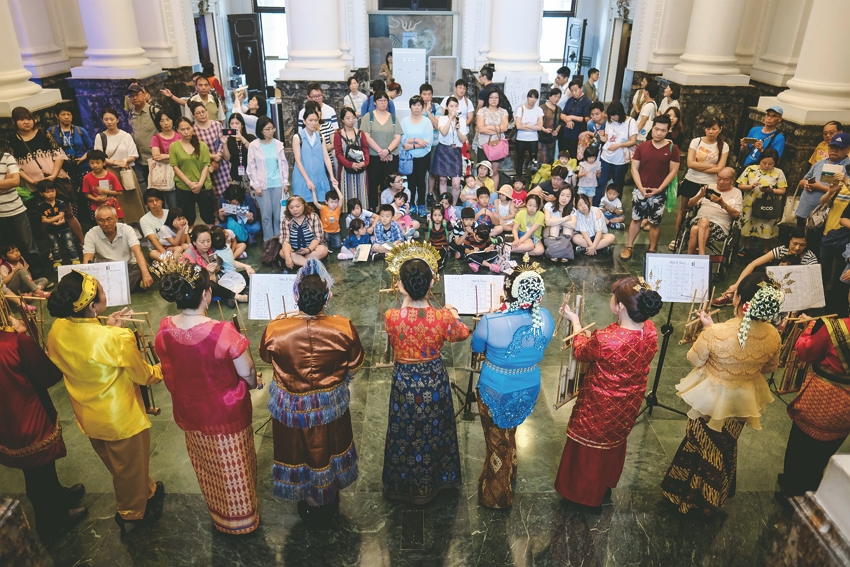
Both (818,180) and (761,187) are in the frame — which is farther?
(761,187)

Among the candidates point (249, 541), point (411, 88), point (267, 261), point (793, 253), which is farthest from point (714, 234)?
point (411, 88)

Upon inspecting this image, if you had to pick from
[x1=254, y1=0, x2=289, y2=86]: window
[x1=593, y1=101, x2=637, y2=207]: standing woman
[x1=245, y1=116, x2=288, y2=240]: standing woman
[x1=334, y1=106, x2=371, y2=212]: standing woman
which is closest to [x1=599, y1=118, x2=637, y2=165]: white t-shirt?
[x1=593, y1=101, x2=637, y2=207]: standing woman

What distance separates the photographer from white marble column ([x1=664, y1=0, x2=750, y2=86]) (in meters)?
8.89

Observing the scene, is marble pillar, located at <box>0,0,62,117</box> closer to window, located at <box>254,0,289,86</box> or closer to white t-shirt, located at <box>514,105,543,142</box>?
white t-shirt, located at <box>514,105,543,142</box>

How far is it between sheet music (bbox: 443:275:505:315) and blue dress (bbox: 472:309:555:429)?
92cm

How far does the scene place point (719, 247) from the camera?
665cm

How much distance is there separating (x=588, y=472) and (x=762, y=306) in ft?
4.28

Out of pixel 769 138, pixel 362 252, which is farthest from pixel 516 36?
pixel 362 252

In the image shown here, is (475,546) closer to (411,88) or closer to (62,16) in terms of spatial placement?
(411,88)

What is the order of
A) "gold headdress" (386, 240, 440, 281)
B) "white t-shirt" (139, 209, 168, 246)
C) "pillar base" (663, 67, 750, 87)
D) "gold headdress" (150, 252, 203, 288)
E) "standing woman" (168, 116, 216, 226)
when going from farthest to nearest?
"pillar base" (663, 67, 750, 87), "standing woman" (168, 116, 216, 226), "white t-shirt" (139, 209, 168, 246), "gold headdress" (386, 240, 440, 281), "gold headdress" (150, 252, 203, 288)

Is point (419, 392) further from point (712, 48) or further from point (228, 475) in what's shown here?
point (712, 48)

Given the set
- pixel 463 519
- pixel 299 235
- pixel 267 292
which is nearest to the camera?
pixel 463 519

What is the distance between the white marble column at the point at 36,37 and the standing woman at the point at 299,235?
18.4 feet

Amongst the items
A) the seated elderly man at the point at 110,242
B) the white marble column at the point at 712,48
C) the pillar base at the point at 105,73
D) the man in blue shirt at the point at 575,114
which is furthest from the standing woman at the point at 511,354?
the pillar base at the point at 105,73
